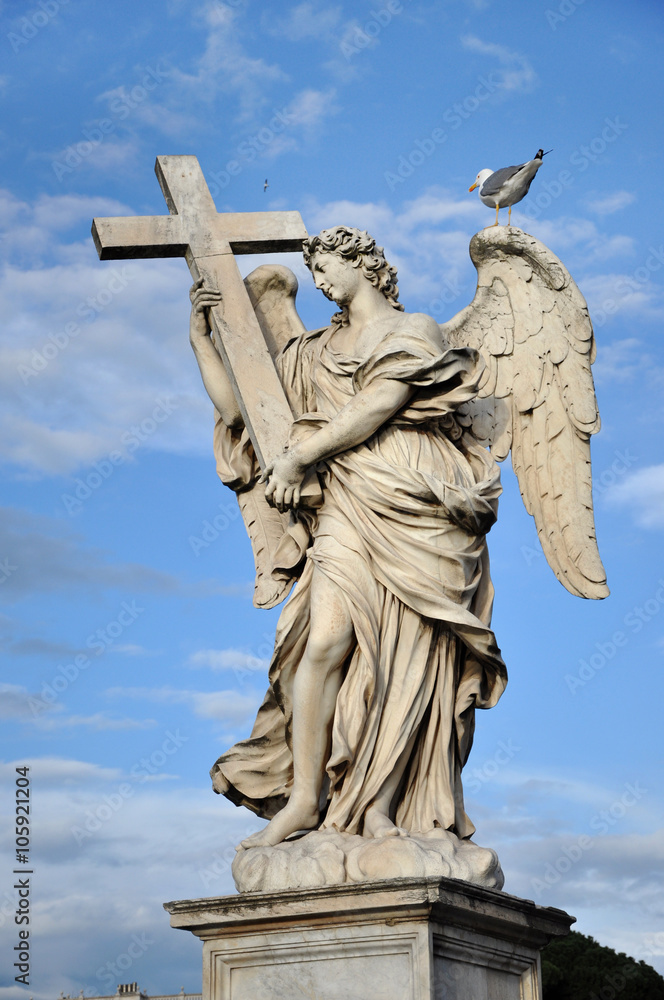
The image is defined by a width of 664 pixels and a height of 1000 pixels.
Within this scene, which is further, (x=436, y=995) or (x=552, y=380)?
(x=552, y=380)

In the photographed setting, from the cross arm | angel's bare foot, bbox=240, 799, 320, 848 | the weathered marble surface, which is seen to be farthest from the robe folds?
the cross arm

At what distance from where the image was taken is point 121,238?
26.3 feet

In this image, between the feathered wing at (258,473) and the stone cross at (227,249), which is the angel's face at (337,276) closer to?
the stone cross at (227,249)

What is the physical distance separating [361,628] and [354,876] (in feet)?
3.83

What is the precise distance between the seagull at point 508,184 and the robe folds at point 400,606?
229 centimetres

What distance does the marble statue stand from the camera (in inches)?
269

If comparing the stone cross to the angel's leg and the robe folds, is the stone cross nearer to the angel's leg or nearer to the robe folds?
the robe folds

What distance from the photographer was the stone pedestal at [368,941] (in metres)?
6.04

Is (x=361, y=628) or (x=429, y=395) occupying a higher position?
(x=429, y=395)

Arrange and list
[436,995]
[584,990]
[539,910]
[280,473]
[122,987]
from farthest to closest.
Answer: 1. [122,987]
2. [584,990]
3. [280,473]
4. [539,910]
5. [436,995]

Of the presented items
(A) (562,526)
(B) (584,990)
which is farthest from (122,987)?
(A) (562,526)

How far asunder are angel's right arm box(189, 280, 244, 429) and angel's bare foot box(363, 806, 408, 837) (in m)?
2.42

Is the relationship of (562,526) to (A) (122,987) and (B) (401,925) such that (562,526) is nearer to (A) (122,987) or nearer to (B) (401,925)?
(B) (401,925)

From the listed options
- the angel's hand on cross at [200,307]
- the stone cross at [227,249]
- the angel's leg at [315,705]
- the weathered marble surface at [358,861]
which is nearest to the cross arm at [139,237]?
the stone cross at [227,249]
